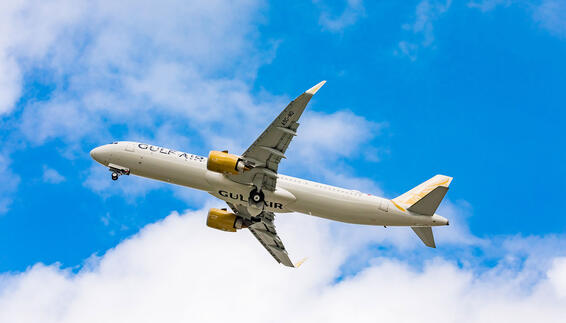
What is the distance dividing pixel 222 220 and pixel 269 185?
10.9 metres

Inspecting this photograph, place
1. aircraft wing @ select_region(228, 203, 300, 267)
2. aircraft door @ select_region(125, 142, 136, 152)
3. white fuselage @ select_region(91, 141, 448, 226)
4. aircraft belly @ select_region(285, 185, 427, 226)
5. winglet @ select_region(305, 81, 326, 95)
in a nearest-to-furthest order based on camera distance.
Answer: winglet @ select_region(305, 81, 326, 95), aircraft belly @ select_region(285, 185, 427, 226), white fuselage @ select_region(91, 141, 448, 226), aircraft door @ select_region(125, 142, 136, 152), aircraft wing @ select_region(228, 203, 300, 267)

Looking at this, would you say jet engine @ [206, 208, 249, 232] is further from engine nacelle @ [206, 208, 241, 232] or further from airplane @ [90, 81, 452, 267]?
airplane @ [90, 81, 452, 267]

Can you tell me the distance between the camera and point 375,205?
48.1 meters

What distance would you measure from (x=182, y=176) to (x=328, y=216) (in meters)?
13.0

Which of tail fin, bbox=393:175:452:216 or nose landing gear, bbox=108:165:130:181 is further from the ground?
nose landing gear, bbox=108:165:130:181

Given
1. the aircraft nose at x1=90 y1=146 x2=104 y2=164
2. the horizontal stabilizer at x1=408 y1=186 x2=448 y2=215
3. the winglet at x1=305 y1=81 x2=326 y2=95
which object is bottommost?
the horizontal stabilizer at x1=408 y1=186 x2=448 y2=215

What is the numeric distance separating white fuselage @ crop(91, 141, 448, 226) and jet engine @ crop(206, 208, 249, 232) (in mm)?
6079

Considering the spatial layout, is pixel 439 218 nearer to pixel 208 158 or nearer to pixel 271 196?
pixel 271 196

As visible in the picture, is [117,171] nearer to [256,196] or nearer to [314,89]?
[256,196]

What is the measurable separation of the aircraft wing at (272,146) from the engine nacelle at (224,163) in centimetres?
91

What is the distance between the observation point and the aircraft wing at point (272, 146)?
4178 centimetres

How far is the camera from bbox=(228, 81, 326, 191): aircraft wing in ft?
137

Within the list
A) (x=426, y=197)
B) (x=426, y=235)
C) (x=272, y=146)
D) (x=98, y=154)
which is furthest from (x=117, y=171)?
(x=426, y=235)

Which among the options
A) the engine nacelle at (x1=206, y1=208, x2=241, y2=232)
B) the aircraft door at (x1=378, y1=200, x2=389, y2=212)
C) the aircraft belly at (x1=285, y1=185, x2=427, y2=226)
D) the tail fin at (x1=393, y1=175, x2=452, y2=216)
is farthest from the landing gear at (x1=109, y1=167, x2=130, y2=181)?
the tail fin at (x1=393, y1=175, x2=452, y2=216)
